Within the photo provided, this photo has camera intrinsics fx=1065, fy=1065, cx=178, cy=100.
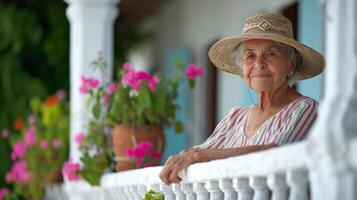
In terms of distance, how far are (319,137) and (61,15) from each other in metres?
8.89

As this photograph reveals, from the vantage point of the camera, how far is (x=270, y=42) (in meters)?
4.34

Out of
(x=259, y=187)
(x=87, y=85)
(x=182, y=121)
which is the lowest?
(x=182, y=121)

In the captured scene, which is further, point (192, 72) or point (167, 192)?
point (192, 72)

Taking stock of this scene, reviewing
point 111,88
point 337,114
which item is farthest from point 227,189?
point 111,88

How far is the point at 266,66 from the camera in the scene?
4344 millimetres

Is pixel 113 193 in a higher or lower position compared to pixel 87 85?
lower

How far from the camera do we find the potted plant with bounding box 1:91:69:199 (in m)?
9.17

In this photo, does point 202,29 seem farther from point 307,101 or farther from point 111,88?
A: point 307,101

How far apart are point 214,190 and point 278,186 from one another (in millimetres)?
716

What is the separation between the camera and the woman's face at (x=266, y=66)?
171 inches

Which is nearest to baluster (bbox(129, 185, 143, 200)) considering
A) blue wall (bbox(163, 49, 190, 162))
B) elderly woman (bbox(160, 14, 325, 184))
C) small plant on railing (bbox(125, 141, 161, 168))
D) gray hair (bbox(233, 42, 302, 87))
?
small plant on railing (bbox(125, 141, 161, 168))

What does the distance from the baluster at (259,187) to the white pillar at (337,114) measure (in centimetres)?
53

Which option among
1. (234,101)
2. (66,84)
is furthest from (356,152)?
(66,84)

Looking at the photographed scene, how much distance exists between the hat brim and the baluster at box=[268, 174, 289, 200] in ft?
2.90
